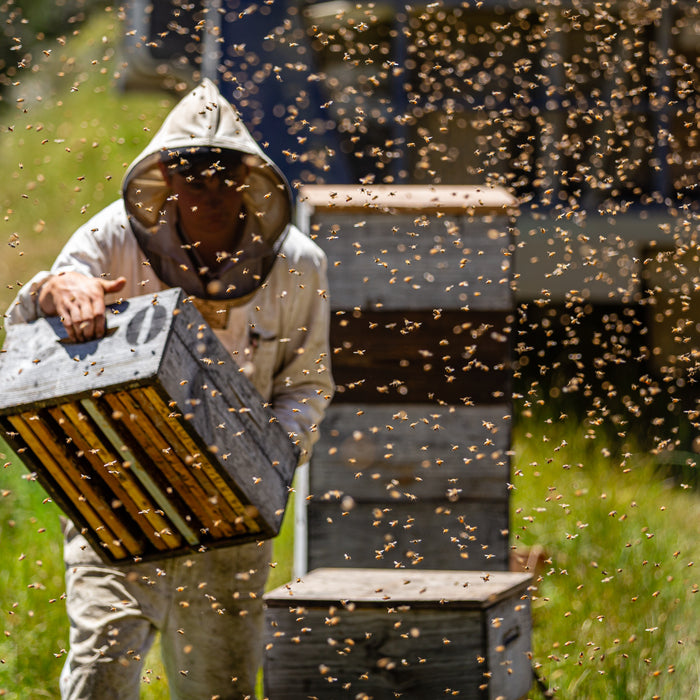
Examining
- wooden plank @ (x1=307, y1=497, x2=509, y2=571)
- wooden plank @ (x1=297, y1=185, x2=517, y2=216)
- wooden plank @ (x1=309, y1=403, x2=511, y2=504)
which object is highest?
wooden plank @ (x1=297, y1=185, x2=517, y2=216)

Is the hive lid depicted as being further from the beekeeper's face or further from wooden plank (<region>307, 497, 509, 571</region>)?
the beekeeper's face

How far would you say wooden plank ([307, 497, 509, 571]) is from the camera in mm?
2582

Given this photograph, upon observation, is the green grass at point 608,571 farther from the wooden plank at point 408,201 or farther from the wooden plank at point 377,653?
the wooden plank at point 408,201

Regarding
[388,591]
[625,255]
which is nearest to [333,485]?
[388,591]

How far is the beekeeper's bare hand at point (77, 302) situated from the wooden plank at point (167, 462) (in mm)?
139

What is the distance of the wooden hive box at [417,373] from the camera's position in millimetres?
2500

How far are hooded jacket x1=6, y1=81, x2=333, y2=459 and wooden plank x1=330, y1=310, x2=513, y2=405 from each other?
37 centimetres

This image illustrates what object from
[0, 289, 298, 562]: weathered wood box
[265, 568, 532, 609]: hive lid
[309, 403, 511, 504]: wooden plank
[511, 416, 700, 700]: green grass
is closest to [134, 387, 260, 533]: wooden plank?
[0, 289, 298, 562]: weathered wood box

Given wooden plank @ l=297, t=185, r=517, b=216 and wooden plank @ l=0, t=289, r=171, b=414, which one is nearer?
wooden plank @ l=0, t=289, r=171, b=414

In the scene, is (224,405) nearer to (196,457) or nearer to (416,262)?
(196,457)

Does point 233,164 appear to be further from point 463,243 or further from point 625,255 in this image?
point 625,255

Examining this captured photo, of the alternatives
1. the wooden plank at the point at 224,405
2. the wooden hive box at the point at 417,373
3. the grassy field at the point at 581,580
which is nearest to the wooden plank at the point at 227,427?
the wooden plank at the point at 224,405

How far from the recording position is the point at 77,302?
5.54ft

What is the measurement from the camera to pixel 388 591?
1987mm
